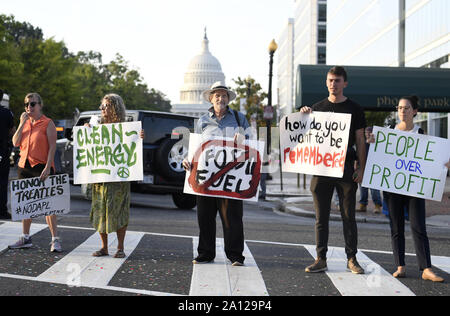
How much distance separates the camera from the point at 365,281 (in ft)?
20.9

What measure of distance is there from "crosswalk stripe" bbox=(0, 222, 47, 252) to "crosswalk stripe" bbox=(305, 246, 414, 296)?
13.0 feet

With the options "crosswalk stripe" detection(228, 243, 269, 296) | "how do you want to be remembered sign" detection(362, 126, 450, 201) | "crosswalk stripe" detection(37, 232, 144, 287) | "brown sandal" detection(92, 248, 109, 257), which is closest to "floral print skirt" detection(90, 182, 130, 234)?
"brown sandal" detection(92, 248, 109, 257)

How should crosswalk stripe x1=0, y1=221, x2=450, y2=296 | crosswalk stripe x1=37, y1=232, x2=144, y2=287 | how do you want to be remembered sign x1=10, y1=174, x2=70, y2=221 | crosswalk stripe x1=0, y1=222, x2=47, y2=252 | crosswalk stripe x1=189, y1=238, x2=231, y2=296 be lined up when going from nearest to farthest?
crosswalk stripe x1=189, y1=238, x2=231, y2=296 → crosswalk stripe x1=0, y1=221, x2=450, y2=296 → crosswalk stripe x1=37, y1=232, x2=144, y2=287 → how do you want to be remembered sign x1=10, y1=174, x2=70, y2=221 → crosswalk stripe x1=0, y1=222, x2=47, y2=252

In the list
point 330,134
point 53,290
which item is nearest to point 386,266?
point 330,134

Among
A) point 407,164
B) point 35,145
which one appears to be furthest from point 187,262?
point 407,164

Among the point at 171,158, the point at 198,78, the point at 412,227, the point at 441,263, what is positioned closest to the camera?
the point at 412,227

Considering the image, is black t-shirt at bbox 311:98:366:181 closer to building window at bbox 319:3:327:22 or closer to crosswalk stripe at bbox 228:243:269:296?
crosswalk stripe at bbox 228:243:269:296

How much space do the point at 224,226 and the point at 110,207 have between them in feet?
4.30

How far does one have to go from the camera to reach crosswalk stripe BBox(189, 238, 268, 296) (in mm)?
5730

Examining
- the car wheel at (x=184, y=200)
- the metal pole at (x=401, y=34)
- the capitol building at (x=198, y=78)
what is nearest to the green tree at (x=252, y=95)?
the metal pole at (x=401, y=34)

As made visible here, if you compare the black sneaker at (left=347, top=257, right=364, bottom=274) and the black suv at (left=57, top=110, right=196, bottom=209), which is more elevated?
the black suv at (left=57, top=110, right=196, bottom=209)

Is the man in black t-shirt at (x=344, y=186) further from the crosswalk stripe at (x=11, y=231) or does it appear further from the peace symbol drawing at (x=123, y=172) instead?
the crosswalk stripe at (x=11, y=231)

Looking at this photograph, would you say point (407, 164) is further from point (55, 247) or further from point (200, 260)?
point (55, 247)
